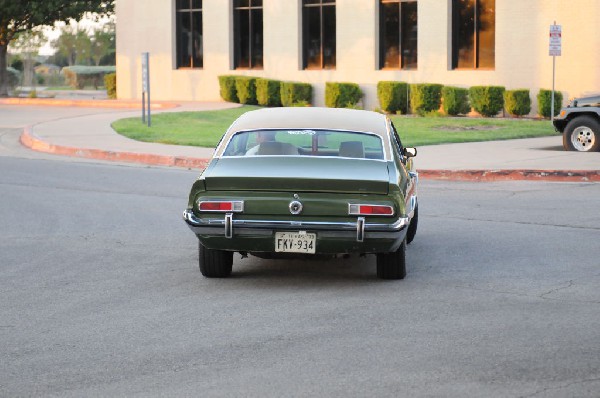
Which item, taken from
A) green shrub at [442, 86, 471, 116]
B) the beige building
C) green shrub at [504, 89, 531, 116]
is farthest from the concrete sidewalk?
green shrub at [442, 86, 471, 116]

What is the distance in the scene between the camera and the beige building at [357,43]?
3391cm

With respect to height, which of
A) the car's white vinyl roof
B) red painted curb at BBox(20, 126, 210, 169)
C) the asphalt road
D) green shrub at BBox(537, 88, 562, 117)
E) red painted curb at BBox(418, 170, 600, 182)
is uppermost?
the car's white vinyl roof

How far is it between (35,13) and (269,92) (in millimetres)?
12586

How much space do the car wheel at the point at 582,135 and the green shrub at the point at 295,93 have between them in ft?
55.2

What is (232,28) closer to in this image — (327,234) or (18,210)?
(18,210)

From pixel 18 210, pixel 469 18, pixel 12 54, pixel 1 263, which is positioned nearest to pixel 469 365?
pixel 1 263

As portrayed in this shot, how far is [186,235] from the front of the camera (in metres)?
12.9

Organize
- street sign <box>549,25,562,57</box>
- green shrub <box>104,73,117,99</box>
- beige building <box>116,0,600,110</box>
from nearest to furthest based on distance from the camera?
1. street sign <box>549,25,562,57</box>
2. beige building <box>116,0,600,110</box>
3. green shrub <box>104,73,117,99</box>

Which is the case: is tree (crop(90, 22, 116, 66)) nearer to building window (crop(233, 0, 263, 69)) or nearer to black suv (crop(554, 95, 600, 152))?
building window (crop(233, 0, 263, 69))

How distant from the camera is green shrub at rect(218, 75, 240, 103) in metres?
41.9

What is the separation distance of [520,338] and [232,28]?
36010 millimetres

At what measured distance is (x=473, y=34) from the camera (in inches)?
1427

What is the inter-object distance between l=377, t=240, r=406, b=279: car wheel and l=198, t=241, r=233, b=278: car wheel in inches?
49.7

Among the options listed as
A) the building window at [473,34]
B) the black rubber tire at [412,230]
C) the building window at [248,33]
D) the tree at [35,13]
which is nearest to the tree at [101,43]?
the tree at [35,13]
